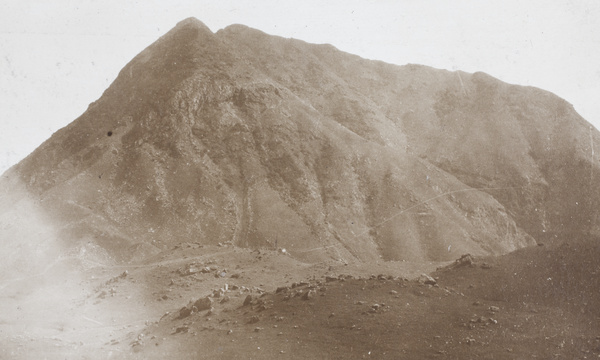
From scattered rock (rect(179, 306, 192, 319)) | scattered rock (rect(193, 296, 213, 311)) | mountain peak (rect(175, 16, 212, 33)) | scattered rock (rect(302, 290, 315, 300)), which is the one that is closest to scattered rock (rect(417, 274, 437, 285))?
scattered rock (rect(302, 290, 315, 300))

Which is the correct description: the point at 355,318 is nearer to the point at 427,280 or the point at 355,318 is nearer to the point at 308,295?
the point at 308,295

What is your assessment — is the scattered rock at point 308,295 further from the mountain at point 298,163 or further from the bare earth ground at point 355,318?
the mountain at point 298,163

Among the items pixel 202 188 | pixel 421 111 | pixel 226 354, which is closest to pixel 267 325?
pixel 226 354

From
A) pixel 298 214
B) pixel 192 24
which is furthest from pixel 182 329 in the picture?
pixel 192 24

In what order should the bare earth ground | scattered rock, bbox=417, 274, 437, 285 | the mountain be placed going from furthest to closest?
the mountain
scattered rock, bbox=417, 274, 437, 285
the bare earth ground

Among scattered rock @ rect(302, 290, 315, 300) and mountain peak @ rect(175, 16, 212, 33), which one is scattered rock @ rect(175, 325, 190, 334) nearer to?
scattered rock @ rect(302, 290, 315, 300)

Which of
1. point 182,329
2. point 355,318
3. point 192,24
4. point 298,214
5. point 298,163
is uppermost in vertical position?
point 192,24
